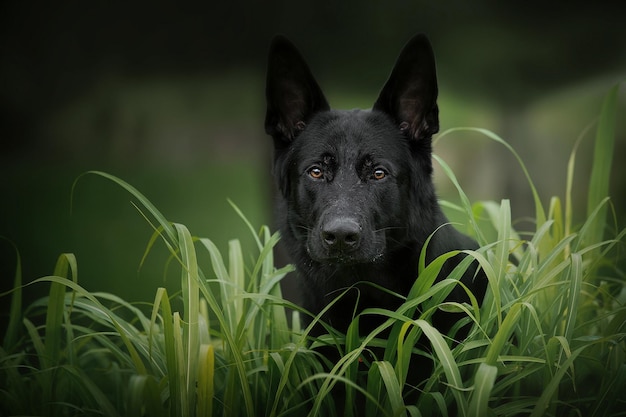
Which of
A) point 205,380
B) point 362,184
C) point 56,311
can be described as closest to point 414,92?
point 362,184

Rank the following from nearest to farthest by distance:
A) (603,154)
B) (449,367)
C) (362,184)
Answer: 1. (449,367)
2. (362,184)
3. (603,154)

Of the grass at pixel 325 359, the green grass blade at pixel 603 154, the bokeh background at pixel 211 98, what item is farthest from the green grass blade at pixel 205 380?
the bokeh background at pixel 211 98

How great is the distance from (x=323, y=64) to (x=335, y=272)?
8.21 ft

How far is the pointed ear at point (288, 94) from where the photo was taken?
2908mm

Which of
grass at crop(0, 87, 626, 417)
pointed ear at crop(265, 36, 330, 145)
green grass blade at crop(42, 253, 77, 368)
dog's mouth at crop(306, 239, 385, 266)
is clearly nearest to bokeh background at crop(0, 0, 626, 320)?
pointed ear at crop(265, 36, 330, 145)

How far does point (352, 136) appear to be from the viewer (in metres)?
2.86

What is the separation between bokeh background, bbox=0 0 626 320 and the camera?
16.1 ft

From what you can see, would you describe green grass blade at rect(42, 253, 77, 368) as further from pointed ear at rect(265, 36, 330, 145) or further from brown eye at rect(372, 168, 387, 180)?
brown eye at rect(372, 168, 387, 180)

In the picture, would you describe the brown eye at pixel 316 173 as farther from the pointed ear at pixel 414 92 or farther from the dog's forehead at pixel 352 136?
the pointed ear at pixel 414 92

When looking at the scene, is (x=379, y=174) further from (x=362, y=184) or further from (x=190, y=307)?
(x=190, y=307)

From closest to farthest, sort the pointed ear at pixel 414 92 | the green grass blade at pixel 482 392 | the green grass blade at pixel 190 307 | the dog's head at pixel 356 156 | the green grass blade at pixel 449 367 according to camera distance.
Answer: the green grass blade at pixel 482 392, the green grass blade at pixel 449 367, the green grass blade at pixel 190 307, the dog's head at pixel 356 156, the pointed ear at pixel 414 92

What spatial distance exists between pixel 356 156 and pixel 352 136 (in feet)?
0.36

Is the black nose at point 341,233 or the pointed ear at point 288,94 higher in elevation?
the pointed ear at point 288,94

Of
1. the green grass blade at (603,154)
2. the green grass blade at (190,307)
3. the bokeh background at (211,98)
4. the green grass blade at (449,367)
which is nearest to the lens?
the green grass blade at (449,367)
